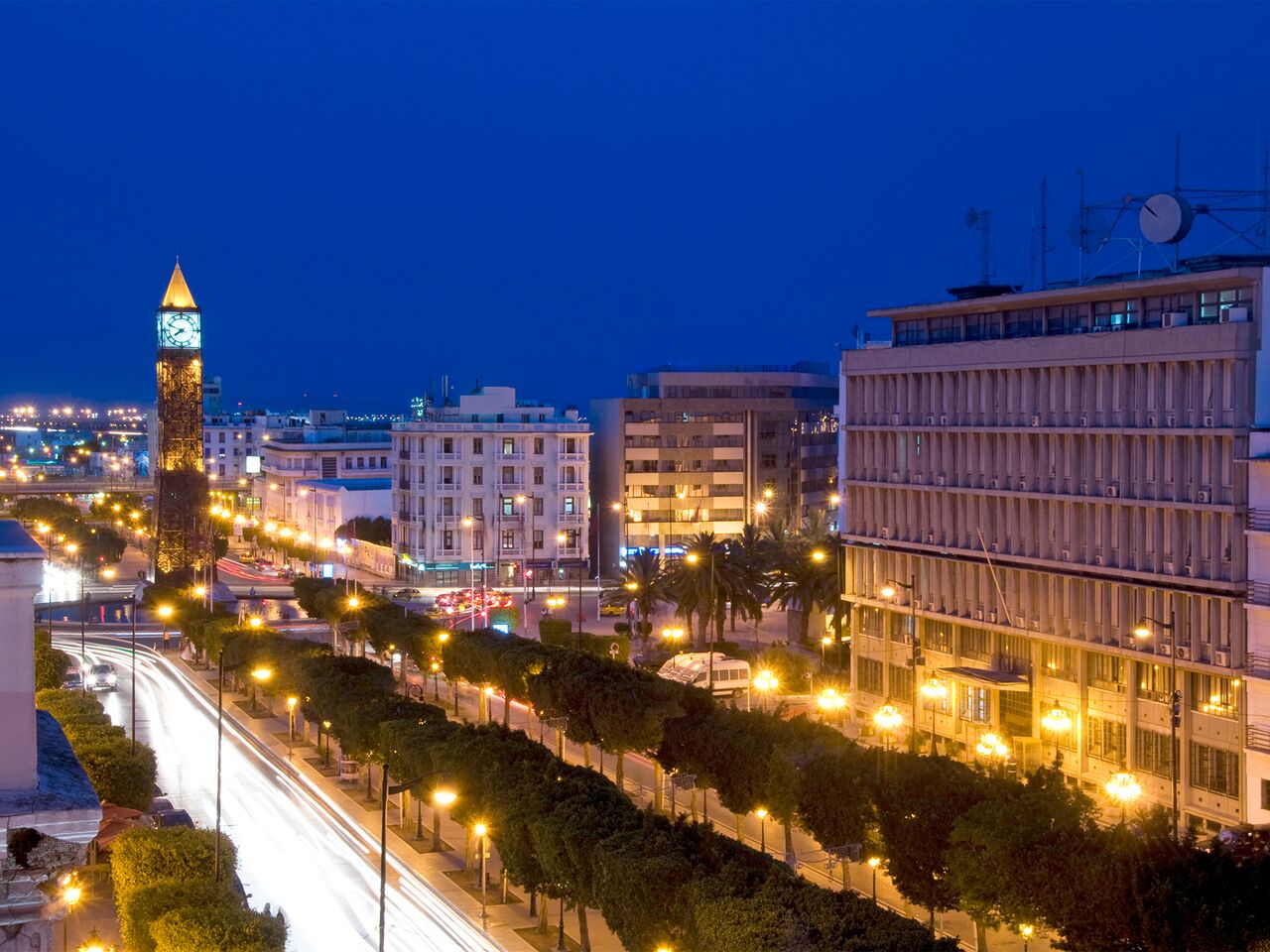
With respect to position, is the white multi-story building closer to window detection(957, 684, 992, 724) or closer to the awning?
the awning

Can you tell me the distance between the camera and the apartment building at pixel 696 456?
109188 millimetres

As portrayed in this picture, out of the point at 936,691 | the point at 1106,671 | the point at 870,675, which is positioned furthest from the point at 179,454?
the point at 1106,671

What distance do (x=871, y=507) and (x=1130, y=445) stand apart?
48.6ft

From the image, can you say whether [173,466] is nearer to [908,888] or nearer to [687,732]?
[687,732]

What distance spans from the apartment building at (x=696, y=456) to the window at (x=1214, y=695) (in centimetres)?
6274

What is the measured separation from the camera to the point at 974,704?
171 ft

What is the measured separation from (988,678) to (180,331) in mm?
68310

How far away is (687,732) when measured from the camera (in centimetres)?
4016

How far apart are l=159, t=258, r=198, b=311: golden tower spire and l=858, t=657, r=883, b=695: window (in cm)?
6004

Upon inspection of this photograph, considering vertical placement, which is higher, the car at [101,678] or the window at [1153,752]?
the window at [1153,752]

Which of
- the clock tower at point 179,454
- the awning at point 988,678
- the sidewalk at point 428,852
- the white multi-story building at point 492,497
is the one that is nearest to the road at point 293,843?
the sidewalk at point 428,852

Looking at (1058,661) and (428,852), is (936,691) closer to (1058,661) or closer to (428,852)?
(1058,661)

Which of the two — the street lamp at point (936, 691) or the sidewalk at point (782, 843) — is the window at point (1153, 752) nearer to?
the street lamp at point (936, 691)

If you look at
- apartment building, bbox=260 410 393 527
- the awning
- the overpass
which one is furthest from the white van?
the overpass
